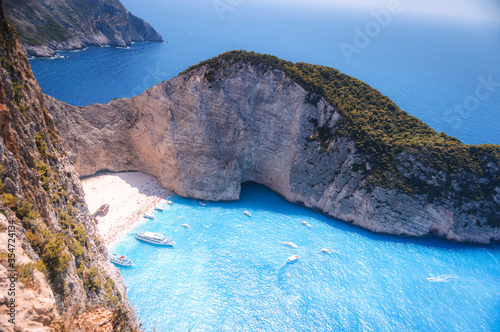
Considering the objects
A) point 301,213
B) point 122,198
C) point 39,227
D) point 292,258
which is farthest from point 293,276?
point 39,227

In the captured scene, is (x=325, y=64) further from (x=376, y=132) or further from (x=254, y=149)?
(x=254, y=149)

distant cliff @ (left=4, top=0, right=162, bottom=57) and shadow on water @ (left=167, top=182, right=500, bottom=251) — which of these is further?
distant cliff @ (left=4, top=0, right=162, bottom=57)

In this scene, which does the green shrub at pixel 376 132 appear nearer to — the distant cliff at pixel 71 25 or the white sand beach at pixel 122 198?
the white sand beach at pixel 122 198

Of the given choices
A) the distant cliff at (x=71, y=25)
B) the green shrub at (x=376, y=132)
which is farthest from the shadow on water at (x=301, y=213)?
the distant cliff at (x=71, y=25)

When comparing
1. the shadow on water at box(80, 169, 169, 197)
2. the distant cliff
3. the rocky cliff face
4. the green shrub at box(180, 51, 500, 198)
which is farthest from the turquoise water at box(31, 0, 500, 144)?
the green shrub at box(180, 51, 500, 198)

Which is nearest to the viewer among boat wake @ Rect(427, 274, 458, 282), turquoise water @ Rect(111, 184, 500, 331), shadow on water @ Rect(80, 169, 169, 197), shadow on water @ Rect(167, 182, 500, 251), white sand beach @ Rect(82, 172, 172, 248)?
turquoise water @ Rect(111, 184, 500, 331)

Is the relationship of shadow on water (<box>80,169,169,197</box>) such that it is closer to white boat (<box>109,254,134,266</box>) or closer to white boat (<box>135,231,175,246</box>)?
white boat (<box>135,231,175,246</box>)
